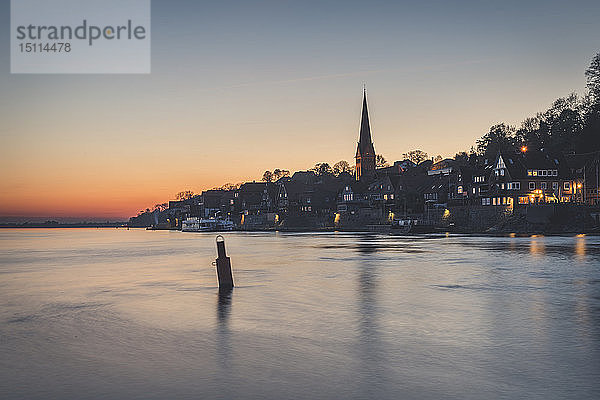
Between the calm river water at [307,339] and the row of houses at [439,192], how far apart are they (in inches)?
3208

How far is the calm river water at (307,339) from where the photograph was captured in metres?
10.5

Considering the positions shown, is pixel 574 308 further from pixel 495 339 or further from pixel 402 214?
pixel 402 214

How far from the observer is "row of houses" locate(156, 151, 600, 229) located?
10580cm

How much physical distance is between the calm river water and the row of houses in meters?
81.5

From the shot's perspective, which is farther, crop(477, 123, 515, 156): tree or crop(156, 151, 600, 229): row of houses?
crop(477, 123, 515, 156): tree

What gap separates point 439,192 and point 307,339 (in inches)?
4920

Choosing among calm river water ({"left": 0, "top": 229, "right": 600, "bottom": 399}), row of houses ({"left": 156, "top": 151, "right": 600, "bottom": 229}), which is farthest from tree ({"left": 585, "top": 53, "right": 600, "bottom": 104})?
calm river water ({"left": 0, "top": 229, "right": 600, "bottom": 399})

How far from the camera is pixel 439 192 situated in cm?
13512

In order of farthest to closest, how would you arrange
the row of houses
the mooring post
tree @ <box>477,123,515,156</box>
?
1. tree @ <box>477,123,515,156</box>
2. the row of houses
3. the mooring post

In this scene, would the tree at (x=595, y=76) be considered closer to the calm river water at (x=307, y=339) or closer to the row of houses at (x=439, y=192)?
the row of houses at (x=439, y=192)

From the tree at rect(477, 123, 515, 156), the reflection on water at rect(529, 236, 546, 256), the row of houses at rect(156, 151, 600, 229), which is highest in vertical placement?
the tree at rect(477, 123, 515, 156)

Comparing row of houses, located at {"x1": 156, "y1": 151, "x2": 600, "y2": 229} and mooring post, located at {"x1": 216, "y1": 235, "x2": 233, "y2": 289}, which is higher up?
row of houses, located at {"x1": 156, "y1": 151, "x2": 600, "y2": 229}

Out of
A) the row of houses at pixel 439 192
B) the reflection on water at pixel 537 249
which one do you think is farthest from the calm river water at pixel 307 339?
the row of houses at pixel 439 192

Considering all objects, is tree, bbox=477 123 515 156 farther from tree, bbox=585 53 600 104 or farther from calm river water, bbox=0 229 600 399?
calm river water, bbox=0 229 600 399
